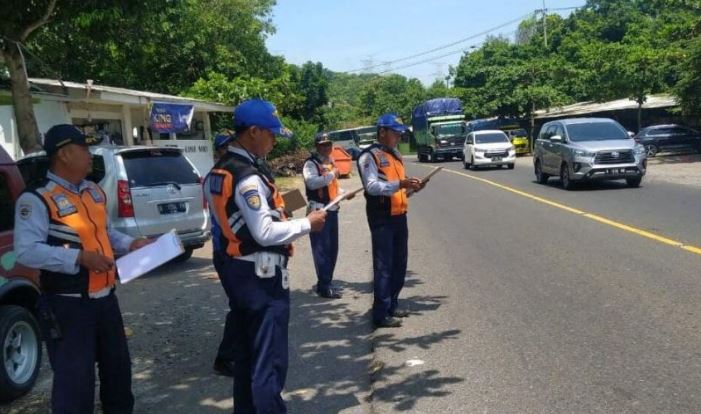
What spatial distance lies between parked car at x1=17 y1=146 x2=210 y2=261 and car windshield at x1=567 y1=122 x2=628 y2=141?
449 inches

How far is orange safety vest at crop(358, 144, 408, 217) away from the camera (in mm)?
5863

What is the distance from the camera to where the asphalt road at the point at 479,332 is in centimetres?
445

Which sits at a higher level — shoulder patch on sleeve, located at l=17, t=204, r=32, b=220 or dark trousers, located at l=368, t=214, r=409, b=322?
shoulder patch on sleeve, located at l=17, t=204, r=32, b=220

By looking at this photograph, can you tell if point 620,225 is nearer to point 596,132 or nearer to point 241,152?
point 596,132

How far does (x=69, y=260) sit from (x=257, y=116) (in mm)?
1178

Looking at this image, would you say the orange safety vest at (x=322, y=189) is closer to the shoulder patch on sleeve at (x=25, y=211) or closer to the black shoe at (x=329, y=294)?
the black shoe at (x=329, y=294)

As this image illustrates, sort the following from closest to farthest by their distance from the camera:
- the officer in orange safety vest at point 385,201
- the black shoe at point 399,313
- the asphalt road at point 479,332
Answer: the asphalt road at point 479,332 < the officer in orange safety vest at point 385,201 < the black shoe at point 399,313

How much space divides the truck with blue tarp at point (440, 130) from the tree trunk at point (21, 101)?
105 ft

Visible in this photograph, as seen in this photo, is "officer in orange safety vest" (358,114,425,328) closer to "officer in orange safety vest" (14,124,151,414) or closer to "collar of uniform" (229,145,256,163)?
"collar of uniform" (229,145,256,163)

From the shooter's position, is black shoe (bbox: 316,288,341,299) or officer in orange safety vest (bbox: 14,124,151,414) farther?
black shoe (bbox: 316,288,341,299)

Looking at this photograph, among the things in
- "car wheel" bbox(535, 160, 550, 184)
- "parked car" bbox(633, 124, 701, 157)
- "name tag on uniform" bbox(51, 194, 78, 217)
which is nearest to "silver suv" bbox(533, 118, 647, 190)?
"car wheel" bbox(535, 160, 550, 184)

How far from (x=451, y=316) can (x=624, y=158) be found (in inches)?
466

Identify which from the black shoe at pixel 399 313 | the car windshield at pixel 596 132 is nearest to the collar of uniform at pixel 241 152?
the black shoe at pixel 399 313

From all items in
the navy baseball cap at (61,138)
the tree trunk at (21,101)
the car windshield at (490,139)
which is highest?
the tree trunk at (21,101)
